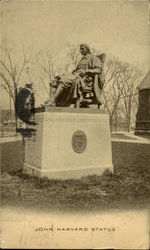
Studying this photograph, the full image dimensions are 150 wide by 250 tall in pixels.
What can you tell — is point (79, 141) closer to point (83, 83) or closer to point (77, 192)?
point (77, 192)

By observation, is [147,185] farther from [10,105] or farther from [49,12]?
[49,12]

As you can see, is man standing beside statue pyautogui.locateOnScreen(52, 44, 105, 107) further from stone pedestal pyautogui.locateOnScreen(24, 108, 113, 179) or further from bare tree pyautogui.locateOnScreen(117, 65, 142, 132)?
bare tree pyautogui.locateOnScreen(117, 65, 142, 132)

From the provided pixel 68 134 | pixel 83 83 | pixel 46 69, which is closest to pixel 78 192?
pixel 68 134

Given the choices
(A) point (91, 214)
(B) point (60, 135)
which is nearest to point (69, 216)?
(A) point (91, 214)

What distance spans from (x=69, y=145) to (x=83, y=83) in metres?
1.37

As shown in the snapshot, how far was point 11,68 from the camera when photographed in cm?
586

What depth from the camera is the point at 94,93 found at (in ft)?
21.0

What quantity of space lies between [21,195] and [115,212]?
1677mm

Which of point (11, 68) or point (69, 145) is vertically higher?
point (11, 68)

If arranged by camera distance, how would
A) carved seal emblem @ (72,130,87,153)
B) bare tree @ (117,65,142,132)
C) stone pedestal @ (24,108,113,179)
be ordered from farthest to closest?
bare tree @ (117,65,142,132) < carved seal emblem @ (72,130,87,153) < stone pedestal @ (24,108,113,179)

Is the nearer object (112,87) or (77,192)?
(77,192)

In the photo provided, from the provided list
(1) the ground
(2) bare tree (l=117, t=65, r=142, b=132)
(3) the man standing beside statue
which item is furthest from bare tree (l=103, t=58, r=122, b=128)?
(1) the ground

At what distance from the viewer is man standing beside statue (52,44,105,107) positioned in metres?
6.09

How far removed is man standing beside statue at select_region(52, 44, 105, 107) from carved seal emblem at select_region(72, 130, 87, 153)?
635 millimetres
